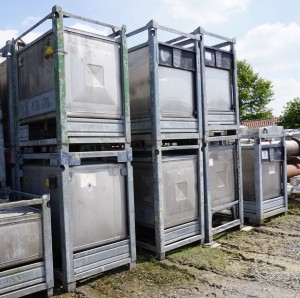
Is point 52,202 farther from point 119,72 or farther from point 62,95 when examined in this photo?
point 119,72

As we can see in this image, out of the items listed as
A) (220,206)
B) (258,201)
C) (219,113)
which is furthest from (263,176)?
(219,113)

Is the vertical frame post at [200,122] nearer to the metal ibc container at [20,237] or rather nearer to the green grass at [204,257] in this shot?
the green grass at [204,257]

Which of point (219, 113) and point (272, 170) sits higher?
point (219, 113)

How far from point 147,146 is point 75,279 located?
1.93 metres

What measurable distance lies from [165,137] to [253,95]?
2905 centimetres

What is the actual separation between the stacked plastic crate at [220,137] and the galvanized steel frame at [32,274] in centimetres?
257

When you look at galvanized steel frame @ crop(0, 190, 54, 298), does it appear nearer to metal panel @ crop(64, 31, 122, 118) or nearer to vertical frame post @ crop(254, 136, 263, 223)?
metal panel @ crop(64, 31, 122, 118)

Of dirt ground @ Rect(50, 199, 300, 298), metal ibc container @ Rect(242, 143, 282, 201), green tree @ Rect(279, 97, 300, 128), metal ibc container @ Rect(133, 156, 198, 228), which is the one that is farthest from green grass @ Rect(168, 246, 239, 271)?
green tree @ Rect(279, 97, 300, 128)

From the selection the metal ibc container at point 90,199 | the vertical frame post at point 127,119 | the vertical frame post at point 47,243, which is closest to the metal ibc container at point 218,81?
the vertical frame post at point 127,119

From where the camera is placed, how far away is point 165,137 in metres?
4.66

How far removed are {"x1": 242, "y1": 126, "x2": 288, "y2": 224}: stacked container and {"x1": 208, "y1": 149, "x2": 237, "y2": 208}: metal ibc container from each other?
73 centimetres

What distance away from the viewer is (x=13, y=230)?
3350mm

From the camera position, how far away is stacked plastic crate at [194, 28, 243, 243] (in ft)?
17.3

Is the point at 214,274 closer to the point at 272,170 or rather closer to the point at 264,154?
the point at 264,154
